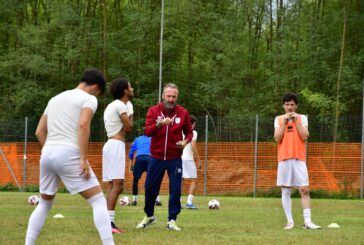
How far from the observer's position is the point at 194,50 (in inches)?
1395

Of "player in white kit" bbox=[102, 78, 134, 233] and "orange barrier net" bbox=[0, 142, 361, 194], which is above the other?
"player in white kit" bbox=[102, 78, 134, 233]

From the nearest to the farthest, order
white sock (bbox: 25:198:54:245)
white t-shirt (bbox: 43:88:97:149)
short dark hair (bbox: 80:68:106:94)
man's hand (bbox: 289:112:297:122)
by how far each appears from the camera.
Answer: white t-shirt (bbox: 43:88:97:149)
white sock (bbox: 25:198:54:245)
short dark hair (bbox: 80:68:106:94)
man's hand (bbox: 289:112:297:122)

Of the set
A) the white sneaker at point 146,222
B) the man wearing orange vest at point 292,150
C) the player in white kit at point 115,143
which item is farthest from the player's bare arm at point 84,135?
the man wearing orange vest at point 292,150

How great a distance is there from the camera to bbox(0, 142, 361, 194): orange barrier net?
22812mm

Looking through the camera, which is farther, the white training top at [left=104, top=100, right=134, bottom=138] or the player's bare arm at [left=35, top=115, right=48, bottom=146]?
the white training top at [left=104, top=100, right=134, bottom=138]

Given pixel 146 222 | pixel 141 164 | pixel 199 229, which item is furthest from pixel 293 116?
pixel 141 164

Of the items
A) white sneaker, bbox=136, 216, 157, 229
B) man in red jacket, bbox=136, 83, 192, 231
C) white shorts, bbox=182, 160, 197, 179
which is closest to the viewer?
man in red jacket, bbox=136, 83, 192, 231

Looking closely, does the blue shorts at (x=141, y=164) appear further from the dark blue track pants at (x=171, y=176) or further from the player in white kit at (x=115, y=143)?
the player in white kit at (x=115, y=143)

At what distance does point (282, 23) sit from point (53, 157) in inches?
1088

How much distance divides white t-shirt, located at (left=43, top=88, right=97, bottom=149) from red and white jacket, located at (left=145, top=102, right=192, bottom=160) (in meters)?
3.13

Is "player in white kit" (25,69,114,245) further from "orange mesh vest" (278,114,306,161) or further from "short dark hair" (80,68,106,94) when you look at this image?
"orange mesh vest" (278,114,306,161)

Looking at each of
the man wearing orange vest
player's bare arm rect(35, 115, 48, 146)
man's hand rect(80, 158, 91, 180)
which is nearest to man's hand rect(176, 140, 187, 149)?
the man wearing orange vest

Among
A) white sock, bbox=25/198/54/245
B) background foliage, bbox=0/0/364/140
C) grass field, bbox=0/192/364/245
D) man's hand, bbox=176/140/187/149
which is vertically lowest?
grass field, bbox=0/192/364/245

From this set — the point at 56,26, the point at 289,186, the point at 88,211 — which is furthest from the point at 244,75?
the point at 289,186
